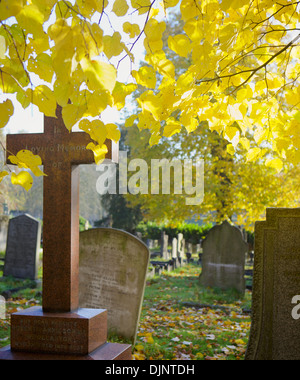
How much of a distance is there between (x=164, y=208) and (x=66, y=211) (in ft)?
28.9

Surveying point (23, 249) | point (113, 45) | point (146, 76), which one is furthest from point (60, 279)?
point (23, 249)

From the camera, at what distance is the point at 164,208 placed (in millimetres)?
12688

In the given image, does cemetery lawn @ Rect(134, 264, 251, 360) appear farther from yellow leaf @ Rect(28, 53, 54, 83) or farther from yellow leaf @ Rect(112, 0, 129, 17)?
yellow leaf @ Rect(112, 0, 129, 17)

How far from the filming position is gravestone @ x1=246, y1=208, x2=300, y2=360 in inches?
165

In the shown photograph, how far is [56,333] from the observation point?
3738 millimetres

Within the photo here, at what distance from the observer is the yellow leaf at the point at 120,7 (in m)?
2.01

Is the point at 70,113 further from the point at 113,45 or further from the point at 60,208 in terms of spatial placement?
the point at 60,208

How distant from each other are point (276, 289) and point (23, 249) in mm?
7737

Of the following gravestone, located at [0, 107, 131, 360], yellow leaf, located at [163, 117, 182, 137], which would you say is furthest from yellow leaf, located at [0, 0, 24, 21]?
gravestone, located at [0, 107, 131, 360]

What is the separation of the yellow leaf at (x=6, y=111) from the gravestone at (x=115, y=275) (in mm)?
4133

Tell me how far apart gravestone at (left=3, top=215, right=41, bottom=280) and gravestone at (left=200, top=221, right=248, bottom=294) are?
14.4ft

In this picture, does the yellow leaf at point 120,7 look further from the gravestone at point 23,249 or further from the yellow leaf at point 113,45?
the gravestone at point 23,249

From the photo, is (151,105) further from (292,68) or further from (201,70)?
(292,68)

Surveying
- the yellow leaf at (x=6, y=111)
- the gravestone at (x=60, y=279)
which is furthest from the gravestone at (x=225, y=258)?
the yellow leaf at (x=6, y=111)
